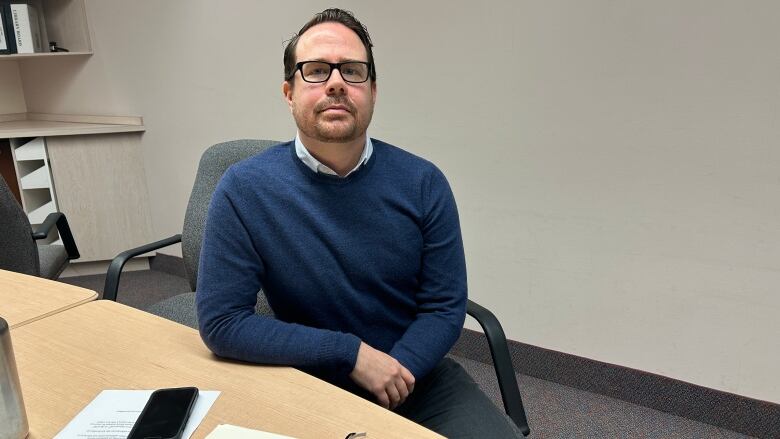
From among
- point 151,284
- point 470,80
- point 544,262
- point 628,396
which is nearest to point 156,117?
point 151,284

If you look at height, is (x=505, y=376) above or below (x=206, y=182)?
below

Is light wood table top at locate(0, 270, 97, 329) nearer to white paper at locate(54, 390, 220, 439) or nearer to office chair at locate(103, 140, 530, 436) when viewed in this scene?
office chair at locate(103, 140, 530, 436)

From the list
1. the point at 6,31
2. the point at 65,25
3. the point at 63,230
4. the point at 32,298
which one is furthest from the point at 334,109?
the point at 65,25

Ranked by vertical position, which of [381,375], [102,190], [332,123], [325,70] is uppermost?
[325,70]

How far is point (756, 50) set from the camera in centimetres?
176

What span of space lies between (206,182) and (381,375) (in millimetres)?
935

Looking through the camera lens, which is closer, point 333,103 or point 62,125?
point 333,103

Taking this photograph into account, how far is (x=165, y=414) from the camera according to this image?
892mm

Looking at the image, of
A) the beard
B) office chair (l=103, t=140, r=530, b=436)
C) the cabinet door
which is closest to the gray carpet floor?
office chair (l=103, t=140, r=530, b=436)

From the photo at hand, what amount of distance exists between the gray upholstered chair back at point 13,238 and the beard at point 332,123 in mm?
1213

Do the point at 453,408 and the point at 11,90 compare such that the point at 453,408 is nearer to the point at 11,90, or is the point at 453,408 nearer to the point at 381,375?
the point at 381,375

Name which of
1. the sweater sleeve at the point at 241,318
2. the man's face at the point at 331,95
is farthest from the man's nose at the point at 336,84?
the sweater sleeve at the point at 241,318

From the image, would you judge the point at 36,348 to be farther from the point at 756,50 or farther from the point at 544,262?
the point at 756,50

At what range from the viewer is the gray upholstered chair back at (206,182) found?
70.7 inches
